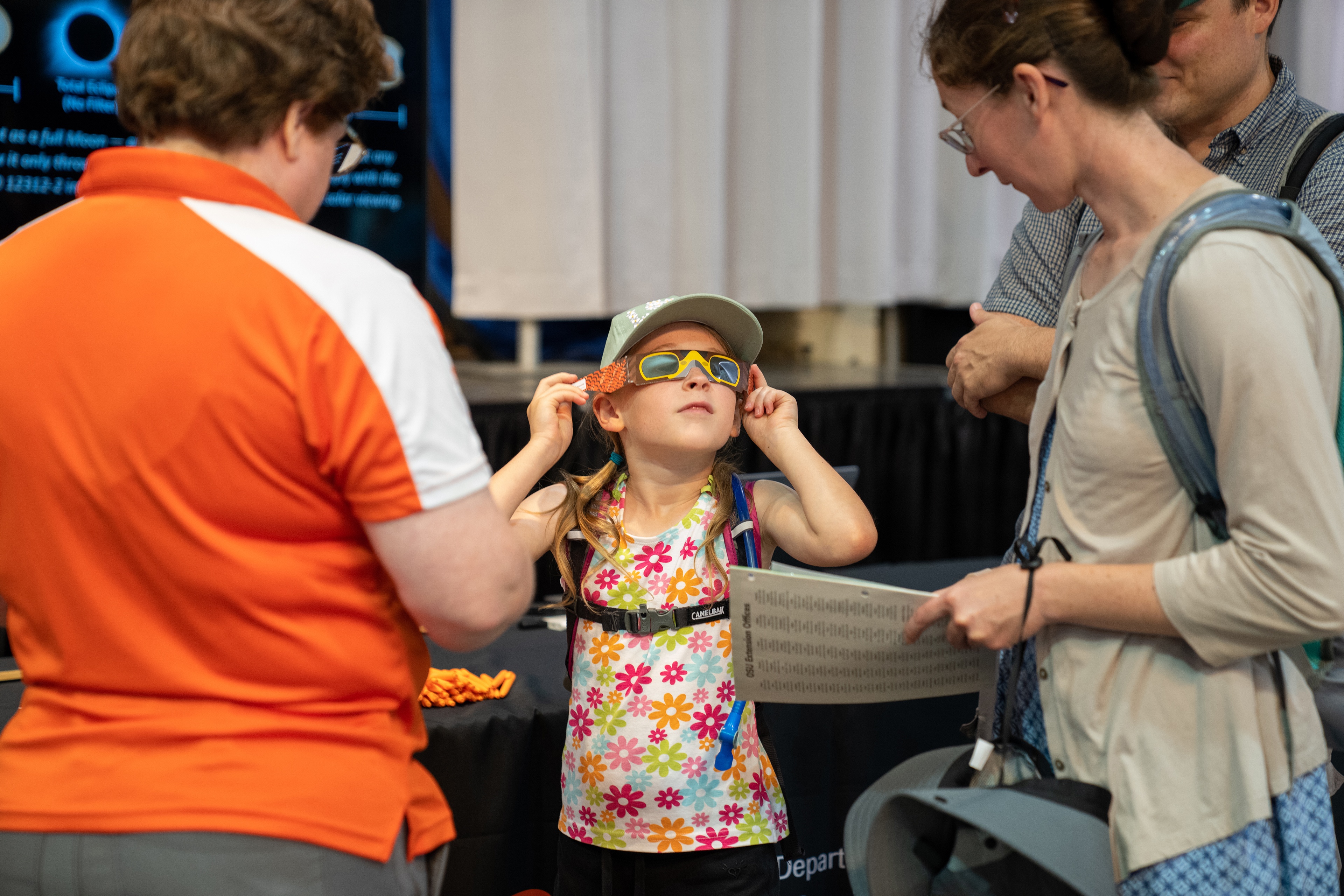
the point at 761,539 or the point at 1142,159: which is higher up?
the point at 1142,159

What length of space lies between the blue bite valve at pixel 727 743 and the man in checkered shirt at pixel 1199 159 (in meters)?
0.60

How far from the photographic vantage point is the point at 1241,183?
5.59ft

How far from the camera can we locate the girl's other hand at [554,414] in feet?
5.72

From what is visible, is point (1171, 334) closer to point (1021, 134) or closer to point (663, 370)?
point (1021, 134)

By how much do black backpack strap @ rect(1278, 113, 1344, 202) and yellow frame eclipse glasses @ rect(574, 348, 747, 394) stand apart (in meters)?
0.85

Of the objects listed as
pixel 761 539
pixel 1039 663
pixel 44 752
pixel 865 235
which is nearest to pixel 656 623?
pixel 761 539

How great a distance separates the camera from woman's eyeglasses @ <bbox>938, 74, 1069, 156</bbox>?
4.02ft

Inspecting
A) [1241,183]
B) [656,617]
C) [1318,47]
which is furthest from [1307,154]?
[1318,47]

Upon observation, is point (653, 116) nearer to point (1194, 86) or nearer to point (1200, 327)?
point (1194, 86)

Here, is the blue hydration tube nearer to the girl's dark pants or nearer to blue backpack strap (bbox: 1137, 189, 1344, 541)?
the girl's dark pants

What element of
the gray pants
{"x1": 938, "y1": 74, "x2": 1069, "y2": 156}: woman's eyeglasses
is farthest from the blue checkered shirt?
the gray pants

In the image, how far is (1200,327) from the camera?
1.05 m

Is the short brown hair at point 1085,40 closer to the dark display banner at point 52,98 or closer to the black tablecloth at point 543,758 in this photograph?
the black tablecloth at point 543,758

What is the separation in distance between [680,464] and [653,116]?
9.12 feet
